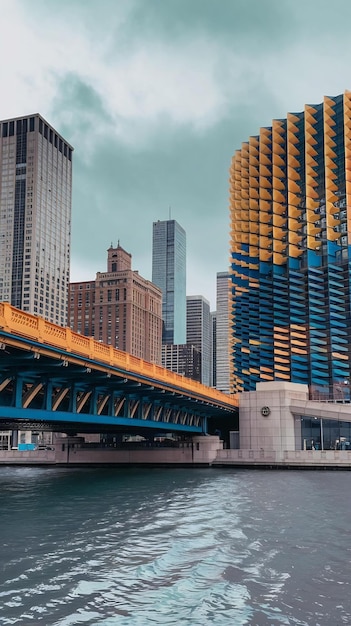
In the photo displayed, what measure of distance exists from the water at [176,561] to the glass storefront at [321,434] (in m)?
43.3

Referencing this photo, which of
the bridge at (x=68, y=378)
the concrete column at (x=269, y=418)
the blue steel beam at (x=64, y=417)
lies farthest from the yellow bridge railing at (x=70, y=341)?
the concrete column at (x=269, y=418)

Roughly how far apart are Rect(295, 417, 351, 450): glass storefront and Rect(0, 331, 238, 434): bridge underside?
78.8ft

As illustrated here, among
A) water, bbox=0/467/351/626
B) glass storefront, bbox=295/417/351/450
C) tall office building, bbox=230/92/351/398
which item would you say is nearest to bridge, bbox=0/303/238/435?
water, bbox=0/467/351/626

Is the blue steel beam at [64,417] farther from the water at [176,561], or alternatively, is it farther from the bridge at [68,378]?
the water at [176,561]

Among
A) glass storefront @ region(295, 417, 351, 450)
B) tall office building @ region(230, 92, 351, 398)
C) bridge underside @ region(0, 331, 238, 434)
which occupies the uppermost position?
tall office building @ region(230, 92, 351, 398)

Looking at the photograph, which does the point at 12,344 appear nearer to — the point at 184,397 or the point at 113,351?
the point at 113,351

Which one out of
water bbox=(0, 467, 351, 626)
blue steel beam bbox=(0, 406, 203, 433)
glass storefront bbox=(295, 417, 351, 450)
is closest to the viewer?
water bbox=(0, 467, 351, 626)

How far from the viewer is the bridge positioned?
3434 centimetres

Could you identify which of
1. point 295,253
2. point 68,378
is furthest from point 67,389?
point 295,253

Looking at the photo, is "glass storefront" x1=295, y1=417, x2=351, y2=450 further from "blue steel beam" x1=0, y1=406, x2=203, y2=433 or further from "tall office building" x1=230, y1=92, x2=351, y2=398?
"tall office building" x1=230, y1=92, x2=351, y2=398

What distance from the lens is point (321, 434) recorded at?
91.2 meters

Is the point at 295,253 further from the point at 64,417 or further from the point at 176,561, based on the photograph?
the point at 176,561

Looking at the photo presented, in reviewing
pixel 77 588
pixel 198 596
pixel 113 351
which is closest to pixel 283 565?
pixel 198 596

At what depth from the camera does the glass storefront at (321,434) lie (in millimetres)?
89625
